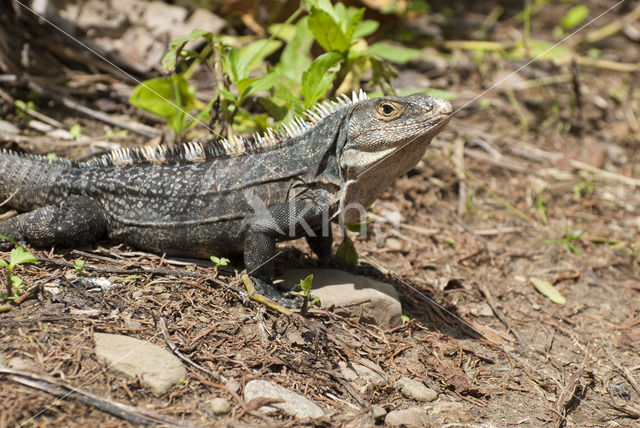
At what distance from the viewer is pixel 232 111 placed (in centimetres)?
596

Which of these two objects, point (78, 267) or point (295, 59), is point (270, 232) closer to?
point (78, 267)

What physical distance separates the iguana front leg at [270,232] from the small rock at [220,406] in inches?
50.5

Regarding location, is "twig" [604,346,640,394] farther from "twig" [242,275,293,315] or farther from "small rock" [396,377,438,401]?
"twig" [242,275,293,315]

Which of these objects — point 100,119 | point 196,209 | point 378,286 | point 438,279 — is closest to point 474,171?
point 438,279

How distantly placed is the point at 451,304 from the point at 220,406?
3.04 m

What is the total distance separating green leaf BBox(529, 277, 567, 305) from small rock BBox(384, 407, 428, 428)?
2.83 meters

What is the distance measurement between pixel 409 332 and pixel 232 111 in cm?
285

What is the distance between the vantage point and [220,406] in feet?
12.0

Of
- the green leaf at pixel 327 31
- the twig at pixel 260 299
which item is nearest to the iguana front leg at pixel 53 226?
the twig at pixel 260 299

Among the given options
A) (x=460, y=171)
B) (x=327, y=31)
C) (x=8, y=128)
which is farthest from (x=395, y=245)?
(x=8, y=128)

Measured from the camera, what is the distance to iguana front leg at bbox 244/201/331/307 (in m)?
4.86

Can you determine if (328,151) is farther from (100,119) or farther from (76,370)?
(100,119)

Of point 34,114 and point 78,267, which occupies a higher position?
point 34,114

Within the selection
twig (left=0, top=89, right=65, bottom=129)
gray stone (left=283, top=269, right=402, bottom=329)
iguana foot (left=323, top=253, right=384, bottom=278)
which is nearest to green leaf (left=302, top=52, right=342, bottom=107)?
iguana foot (left=323, top=253, right=384, bottom=278)
